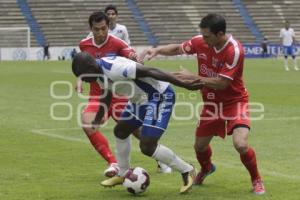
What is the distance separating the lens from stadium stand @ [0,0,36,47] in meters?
54.2

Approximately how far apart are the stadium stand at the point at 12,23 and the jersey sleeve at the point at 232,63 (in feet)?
152

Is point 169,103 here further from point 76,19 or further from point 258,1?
point 258,1

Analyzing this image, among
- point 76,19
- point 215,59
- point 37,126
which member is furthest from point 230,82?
point 76,19

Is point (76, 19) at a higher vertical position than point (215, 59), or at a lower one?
higher

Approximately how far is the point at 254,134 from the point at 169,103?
235 inches

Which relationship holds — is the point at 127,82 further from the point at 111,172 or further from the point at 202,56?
the point at 111,172

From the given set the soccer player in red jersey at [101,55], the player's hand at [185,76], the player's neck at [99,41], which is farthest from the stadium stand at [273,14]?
the player's hand at [185,76]

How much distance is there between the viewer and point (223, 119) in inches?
356

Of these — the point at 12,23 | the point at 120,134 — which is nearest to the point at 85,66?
the point at 120,134

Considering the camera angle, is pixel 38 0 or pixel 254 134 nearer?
pixel 254 134

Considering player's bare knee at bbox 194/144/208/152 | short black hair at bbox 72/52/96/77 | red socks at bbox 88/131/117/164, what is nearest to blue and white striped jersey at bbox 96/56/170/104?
short black hair at bbox 72/52/96/77

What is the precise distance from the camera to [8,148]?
42.0 ft

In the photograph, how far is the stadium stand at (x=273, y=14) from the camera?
63.9 m

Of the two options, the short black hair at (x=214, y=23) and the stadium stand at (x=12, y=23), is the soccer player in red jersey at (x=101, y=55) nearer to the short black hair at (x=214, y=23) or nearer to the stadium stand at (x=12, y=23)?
the short black hair at (x=214, y=23)
